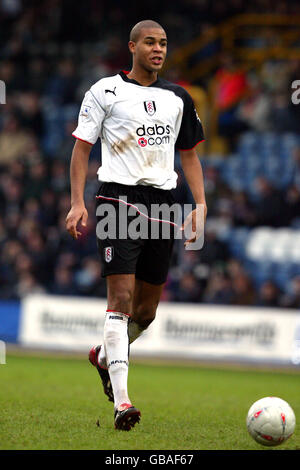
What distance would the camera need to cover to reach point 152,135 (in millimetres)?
5906

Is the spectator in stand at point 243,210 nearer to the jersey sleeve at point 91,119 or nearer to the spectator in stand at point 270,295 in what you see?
the spectator in stand at point 270,295

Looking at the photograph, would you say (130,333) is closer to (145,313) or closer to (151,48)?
(145,313)

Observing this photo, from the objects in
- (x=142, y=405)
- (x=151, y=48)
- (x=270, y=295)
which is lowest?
(x=270, y=295)

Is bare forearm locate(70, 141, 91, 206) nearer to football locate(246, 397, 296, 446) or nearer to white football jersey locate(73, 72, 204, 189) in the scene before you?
white football jersey locate(73, 72, 204, 189)

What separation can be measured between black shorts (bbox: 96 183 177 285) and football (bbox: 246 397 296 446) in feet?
4.10

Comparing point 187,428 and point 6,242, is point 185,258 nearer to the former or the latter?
point 6,242

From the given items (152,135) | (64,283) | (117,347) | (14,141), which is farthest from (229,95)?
(117,347)

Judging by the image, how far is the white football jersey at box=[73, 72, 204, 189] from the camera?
19.2 feet

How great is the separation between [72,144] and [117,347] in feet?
40.8

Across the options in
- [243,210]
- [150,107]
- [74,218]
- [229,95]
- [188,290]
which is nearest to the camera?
[74,218]

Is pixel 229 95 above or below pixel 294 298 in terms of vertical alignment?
above

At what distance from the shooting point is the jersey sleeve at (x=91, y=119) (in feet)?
19.1
